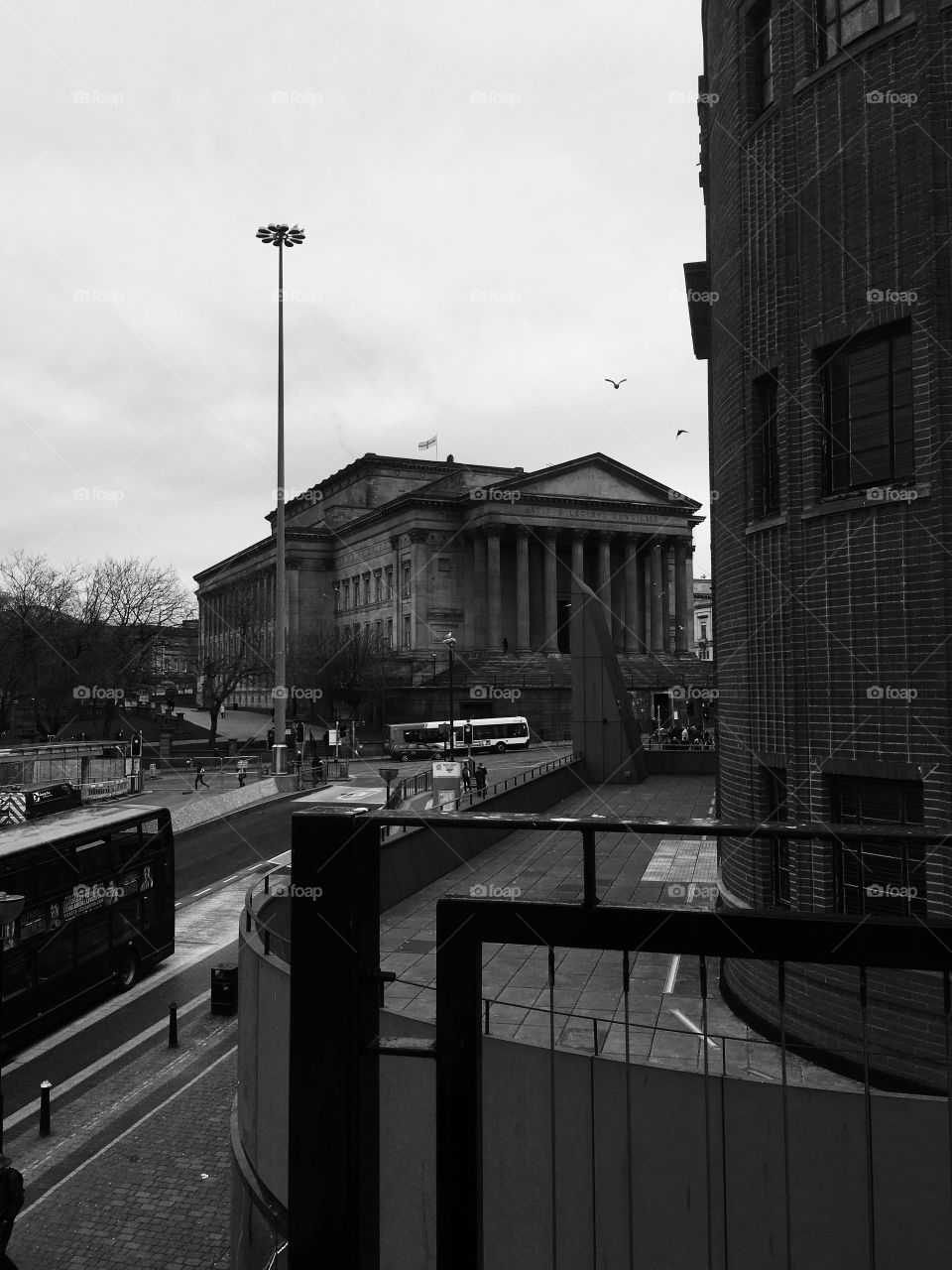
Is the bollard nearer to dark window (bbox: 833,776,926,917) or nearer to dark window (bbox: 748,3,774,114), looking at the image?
dark window (bbox: 833,776,926,917)

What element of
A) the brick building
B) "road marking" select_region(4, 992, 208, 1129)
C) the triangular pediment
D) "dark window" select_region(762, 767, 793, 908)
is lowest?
"road marking" select_region(4, 992, 208, 1129)

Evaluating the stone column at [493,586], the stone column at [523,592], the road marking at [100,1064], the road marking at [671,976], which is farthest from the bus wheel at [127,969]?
the stone column at [493,586]

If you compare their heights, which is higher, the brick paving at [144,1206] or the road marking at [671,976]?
the road marking at [671,976]

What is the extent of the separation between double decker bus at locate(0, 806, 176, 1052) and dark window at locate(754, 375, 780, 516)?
12.4 m

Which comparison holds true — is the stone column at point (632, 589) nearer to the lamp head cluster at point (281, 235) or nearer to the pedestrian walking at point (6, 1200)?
the lamp head cluster at point (281, 235)

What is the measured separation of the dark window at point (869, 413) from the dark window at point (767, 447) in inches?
33.8

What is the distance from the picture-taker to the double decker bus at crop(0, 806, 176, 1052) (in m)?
15.7

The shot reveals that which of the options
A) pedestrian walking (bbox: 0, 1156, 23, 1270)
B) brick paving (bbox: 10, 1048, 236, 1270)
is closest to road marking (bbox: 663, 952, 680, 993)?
pedestrian walking (bbox: 0, 1156, 23, 1270)

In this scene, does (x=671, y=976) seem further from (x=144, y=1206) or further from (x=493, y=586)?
(x=493, y=586)

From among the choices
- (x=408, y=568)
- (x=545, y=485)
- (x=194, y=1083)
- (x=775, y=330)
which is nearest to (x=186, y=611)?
(x=408, y=568)

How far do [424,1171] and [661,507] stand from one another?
88.9m

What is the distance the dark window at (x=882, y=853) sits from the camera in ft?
27.5

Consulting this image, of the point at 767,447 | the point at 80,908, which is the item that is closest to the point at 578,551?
the point at 80,908

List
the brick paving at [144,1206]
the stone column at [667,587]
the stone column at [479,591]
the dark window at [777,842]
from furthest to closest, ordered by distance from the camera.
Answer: the stone column at [667,587], the stone column at [479,591], the brick paving at [144,1206], the dark window at [777,842]
